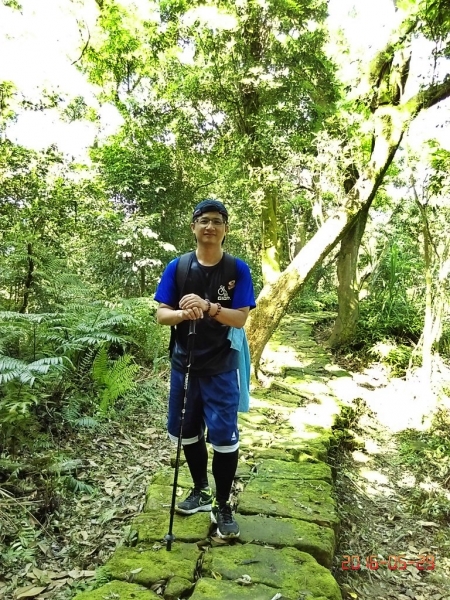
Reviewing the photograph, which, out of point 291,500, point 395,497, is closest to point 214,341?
point 291,500

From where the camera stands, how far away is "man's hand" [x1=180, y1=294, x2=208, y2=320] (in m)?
2.18

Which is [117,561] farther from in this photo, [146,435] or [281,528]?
[146,435]

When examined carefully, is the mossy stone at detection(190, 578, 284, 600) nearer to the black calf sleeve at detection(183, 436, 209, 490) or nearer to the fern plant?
the black calf sleeve at detection(183, 436, 209, 490)

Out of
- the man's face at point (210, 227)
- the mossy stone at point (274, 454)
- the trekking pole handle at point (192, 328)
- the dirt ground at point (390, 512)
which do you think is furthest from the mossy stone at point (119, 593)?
the mossy stone at point (274, 454)

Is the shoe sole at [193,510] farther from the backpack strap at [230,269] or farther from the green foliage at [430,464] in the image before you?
the green foliage at [430,464]

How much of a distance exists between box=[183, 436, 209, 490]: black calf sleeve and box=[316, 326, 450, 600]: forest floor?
1010 millimetres

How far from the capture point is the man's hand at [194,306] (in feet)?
7.15

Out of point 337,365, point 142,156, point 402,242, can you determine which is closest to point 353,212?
point 337,365

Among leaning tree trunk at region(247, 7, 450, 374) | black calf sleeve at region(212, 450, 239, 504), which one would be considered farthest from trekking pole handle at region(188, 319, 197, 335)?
leaning tree trunk at region(247, 7, 450, 374)

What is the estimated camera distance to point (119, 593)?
1946mm

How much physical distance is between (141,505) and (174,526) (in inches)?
22.5

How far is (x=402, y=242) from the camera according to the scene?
11.6m

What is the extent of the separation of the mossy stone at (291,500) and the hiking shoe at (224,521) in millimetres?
302
